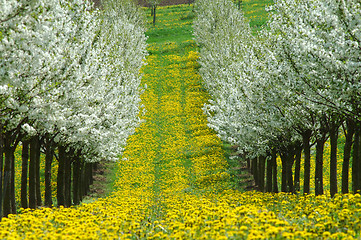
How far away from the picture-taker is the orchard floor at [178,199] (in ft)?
30.2

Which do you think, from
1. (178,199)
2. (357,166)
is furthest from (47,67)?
(357,166)

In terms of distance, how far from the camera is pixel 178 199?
22891mm

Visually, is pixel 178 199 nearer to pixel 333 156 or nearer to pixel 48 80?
pixel 333 156

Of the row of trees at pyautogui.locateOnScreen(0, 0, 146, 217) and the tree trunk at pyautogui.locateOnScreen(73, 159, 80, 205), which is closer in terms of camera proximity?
the row of trees at pyautogui.locateOnScreen(0, 0, 146, 217)

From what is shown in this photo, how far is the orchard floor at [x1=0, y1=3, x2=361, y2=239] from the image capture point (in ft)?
30.2

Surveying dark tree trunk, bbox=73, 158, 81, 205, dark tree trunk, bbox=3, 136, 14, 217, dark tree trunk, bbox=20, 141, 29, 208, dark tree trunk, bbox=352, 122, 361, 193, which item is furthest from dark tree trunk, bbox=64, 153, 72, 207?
dark tree trunk, bbox=352, 122, 361, 193

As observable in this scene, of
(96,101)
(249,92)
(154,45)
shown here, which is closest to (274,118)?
(249,92)

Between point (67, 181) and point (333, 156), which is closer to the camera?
point (333, 156)

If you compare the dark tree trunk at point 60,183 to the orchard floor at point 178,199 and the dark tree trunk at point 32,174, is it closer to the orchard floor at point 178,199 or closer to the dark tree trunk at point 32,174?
the dark tree trunk at point 32,174

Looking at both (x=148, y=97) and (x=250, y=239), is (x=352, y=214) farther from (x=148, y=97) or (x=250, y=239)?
(x=148, y=97)

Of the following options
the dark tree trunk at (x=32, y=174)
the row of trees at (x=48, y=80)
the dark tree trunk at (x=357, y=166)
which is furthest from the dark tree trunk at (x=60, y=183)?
the dark tree trunk at (x=357, y=166)

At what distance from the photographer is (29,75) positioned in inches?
499

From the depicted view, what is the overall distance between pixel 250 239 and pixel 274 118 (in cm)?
1359

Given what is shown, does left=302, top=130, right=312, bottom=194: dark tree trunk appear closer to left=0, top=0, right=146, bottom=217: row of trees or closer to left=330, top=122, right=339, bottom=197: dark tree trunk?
left=330, top=122, right=339, bottom=197: dark tree trunk
